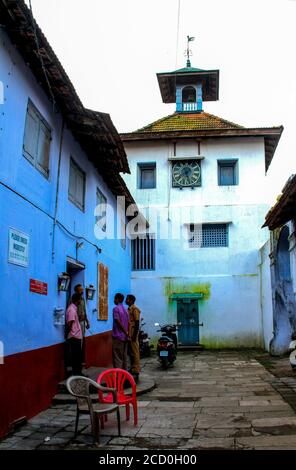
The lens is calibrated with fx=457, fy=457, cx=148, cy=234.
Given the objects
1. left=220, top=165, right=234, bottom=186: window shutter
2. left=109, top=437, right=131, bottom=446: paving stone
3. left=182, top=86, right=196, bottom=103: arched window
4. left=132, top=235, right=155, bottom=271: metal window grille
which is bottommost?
left=109, top=437, right=131, bottom=446: paving stone

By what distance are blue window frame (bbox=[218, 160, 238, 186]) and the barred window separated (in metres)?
1.75

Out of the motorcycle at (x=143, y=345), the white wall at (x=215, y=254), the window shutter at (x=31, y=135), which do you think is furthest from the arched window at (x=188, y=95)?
the window shutter at (x=31, y=135)

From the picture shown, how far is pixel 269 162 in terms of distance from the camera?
19.8 meters

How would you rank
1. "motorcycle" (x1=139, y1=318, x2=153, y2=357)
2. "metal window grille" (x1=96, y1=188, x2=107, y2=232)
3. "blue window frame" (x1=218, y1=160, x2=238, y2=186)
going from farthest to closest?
"blue window frame" (x1=218, y1=160, x2=238, y2=186) < "motorcycle" (x1=139, y1=318, x2=153, y2=357) < "metal window grille" (x1=96, y1=188, x2=107, y2=232)

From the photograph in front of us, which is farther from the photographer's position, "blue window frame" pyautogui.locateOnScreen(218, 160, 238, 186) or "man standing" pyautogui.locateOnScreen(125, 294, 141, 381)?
"blue window frame" pyautogui.locateOnScreen(218, 160, 238, 186)

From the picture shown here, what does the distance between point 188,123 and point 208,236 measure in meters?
5.32

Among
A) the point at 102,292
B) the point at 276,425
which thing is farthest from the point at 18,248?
the point at 102,292

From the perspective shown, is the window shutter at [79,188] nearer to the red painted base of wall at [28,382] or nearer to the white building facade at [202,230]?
the red painted base of wall at [28,382]

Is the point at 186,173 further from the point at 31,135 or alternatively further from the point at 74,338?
the point at 31,135

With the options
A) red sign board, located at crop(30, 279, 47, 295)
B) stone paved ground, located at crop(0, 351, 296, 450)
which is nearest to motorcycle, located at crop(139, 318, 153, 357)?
stone paved ground, located at crop(0, 351, 296, 450)

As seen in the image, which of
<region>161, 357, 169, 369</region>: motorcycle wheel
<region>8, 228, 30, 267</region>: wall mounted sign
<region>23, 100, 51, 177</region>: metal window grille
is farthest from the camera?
<region>161, 357, 169, 369</region>: motorcycle wheel

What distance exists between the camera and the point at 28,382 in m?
6.18

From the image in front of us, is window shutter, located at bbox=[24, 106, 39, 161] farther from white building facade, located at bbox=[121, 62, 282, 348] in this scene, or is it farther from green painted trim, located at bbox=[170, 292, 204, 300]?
green painted trim, located at bbox=[170, 292, 204, 300]

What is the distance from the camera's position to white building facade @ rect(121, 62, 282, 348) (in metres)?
16.9
